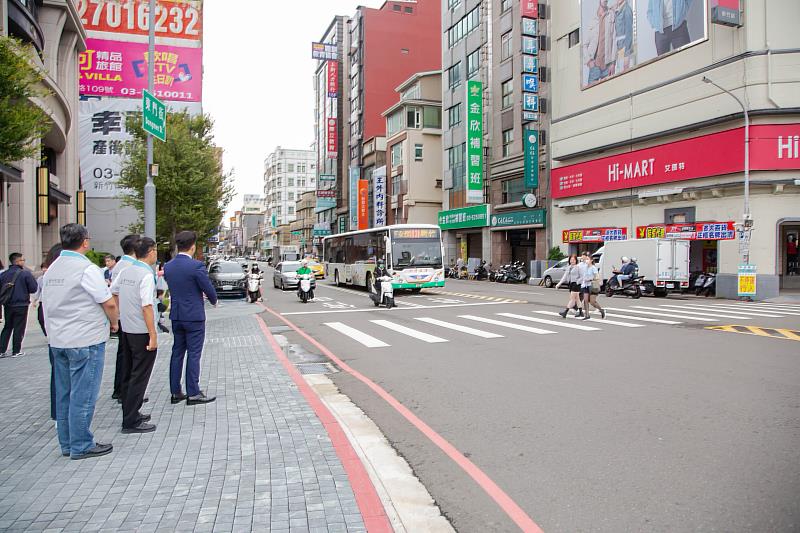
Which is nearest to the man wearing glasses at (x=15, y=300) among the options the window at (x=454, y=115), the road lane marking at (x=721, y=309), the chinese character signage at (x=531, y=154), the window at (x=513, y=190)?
the road lane marking at (x=721, y=309)

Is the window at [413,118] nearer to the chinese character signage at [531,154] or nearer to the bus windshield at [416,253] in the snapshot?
the chinese character signage at [531,154]

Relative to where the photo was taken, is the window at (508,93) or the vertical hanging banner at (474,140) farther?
the vertical hanging banner at (474,140)

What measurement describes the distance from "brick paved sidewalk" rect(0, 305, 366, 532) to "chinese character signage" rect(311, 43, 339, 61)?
76738 millimetres

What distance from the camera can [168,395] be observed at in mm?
7184

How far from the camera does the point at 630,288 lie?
2459cm

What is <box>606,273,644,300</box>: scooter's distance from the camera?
2436cm

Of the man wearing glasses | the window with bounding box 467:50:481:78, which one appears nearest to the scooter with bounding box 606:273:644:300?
the man wearing glasses

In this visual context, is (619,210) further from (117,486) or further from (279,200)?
(279,200)

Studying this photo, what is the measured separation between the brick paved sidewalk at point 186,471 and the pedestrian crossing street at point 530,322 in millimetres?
5612

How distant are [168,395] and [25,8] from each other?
18.9 m

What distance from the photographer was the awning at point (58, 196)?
25.0m

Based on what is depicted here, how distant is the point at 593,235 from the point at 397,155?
29911mm

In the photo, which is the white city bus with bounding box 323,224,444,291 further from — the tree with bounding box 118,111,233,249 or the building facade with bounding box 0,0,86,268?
the building facade with bounding box 0,0,86,268

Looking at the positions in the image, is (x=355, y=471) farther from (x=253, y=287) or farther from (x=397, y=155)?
(x=397, y=155)
